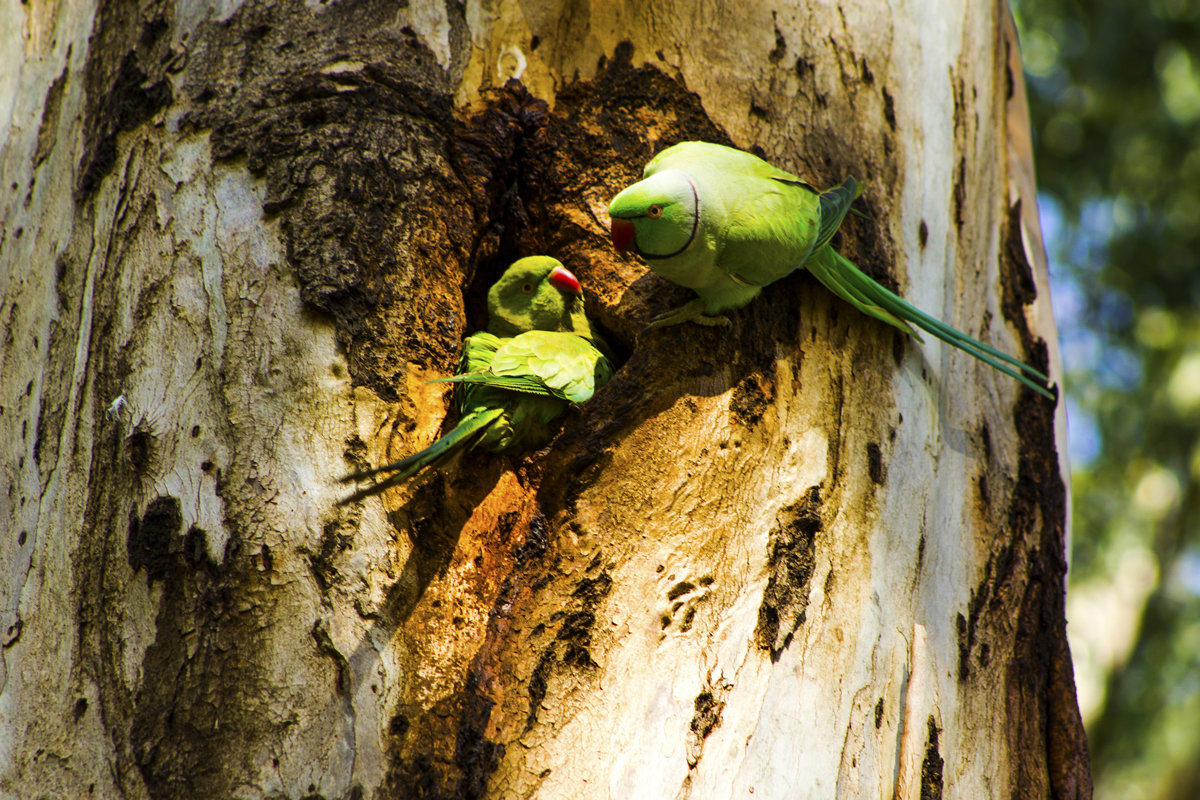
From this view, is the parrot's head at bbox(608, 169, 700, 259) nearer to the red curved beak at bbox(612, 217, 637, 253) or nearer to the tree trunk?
the red curved beak at bbox(612, 217, 637, 253)

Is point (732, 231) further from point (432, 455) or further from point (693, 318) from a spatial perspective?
point (432, 455)

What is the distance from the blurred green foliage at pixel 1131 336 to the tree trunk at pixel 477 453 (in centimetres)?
558

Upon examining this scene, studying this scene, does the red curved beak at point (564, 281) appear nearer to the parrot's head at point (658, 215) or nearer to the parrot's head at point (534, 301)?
the parrot's head at point (534, 301)

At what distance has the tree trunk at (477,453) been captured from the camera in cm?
178

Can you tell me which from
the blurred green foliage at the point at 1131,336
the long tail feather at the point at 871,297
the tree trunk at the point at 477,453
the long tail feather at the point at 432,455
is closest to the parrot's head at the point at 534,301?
the tree trunk at the point at 477,453

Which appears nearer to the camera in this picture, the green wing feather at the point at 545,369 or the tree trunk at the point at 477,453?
the tree trunk at the point at 477,453

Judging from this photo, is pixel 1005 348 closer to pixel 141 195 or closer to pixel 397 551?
pixel 397 551

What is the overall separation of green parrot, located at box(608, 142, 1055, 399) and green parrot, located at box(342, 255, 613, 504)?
0.32 m

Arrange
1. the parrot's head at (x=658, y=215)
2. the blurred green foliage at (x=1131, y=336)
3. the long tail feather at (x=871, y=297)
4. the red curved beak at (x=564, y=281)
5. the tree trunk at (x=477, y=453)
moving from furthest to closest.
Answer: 1. the blurred green foliage at (x=1131, y=336)
2. the red curved beak at (x=564, y=281)
3. the long tail feather at (x=871, y=297)
4. the parrot's head at (x=658, y=215)
5. the tree trunk at (x=477, y=453)

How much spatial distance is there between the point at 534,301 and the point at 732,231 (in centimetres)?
73

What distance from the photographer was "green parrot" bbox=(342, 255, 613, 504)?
2.08 meters

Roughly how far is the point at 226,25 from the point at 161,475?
4.06ft

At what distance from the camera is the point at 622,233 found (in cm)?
224

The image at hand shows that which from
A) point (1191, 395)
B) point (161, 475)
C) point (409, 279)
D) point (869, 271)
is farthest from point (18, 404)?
point (1191, 395)
